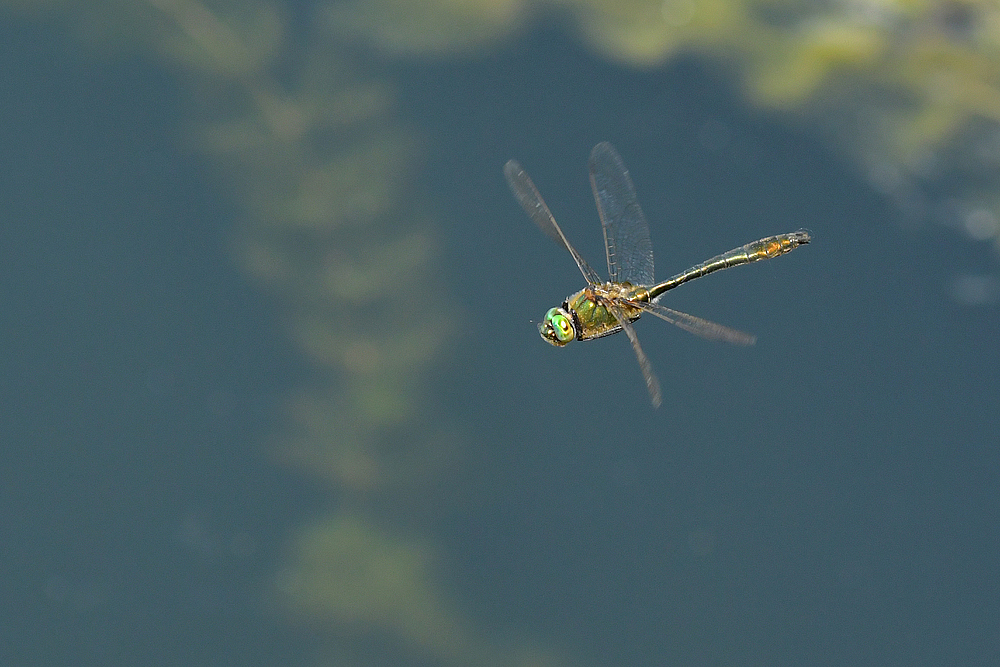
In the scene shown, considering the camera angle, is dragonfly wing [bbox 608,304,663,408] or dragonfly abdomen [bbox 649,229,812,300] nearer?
dragonfly wing [bbox 608,304,663,408]

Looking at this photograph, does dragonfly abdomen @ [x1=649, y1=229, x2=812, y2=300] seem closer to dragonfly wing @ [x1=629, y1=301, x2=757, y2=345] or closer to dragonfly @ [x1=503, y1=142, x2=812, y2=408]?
dragonfly @ [x1=503, y1=142, x2=812, y2=408]

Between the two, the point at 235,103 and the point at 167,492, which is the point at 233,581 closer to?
the point at 167,492

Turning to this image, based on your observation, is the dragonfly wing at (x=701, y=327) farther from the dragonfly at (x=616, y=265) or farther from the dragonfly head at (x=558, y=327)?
the dragonfly head at (x=558, y=327)

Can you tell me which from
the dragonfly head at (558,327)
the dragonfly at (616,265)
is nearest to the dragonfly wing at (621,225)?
the dragonfly at (616,265)

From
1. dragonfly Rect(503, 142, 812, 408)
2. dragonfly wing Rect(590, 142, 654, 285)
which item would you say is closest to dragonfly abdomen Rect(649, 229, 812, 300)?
dragonfly Rect(503, 142, 812, 408)

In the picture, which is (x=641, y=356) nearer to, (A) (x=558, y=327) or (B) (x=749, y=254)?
(A) (x=558, y=327)

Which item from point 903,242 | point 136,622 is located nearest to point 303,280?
point 136,622

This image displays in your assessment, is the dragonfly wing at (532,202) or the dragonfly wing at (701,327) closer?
the dragonfly wing at (701,327)

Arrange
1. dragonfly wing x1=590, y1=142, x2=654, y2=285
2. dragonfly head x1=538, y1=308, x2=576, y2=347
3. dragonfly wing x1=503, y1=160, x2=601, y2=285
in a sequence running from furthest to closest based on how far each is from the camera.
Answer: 1. dragonfly wing x1=590, y1=142, x2=654, y2=285
2. dragonfly head x1=538, y1=308, x2=576, y2=347
3. dragonfly wing x1=503, y1=160, x2=601, y2=285
